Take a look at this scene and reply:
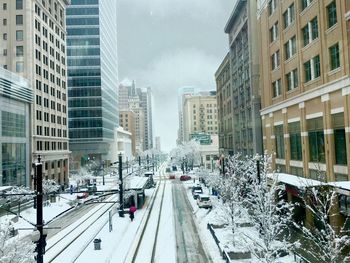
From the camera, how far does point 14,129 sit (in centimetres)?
5688

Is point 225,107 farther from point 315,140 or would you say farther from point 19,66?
point 315,140

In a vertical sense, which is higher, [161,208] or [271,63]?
[271,63]

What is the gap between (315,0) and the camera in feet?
95.8

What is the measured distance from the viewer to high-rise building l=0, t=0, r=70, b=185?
65125 millimetres

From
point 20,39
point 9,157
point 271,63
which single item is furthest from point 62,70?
point 271,63

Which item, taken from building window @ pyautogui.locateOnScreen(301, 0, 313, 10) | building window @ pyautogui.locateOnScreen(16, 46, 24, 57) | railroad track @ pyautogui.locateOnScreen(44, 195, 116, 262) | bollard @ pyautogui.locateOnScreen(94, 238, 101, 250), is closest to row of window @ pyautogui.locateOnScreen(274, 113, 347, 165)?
building window @ pyautogui.locateOnScreen(301, 0, 313, 10)

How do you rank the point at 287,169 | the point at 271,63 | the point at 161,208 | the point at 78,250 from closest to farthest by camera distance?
the point at 78,250 → the point at 287,169 → the point at 271,63 → the point at 161,208

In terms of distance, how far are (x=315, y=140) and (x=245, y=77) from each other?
30578 millimetres

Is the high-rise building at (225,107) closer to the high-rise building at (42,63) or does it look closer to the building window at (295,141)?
the high-rise building at (42,63)

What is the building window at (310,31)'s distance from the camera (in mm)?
29978

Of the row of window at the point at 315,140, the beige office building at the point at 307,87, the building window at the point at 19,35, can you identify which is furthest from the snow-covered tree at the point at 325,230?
the building window at the point at 19,35

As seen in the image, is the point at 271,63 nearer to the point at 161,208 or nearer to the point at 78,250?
the point at 161,208

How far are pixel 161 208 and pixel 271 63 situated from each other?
23117 millimetres

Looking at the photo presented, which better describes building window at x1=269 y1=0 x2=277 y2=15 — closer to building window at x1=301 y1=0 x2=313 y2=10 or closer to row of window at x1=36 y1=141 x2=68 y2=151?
building window at x1=301 y1=0 x2=313 y2=10
